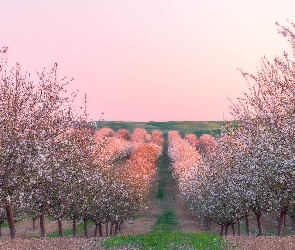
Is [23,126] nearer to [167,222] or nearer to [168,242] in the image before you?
[168,242]

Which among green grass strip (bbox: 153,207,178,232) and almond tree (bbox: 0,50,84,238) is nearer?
almond tree (bbox: 0,50,84,238)

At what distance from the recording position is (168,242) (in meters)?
29.1

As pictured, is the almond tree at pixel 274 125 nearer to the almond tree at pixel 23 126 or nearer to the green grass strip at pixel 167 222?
the almond tree at pixel 23 126

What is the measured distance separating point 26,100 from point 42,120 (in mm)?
1621

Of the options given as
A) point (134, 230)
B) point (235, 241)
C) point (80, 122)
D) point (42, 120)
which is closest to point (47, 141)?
point (42, 120)

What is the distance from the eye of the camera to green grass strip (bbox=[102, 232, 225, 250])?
28.2m

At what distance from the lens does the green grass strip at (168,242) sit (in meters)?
28.2

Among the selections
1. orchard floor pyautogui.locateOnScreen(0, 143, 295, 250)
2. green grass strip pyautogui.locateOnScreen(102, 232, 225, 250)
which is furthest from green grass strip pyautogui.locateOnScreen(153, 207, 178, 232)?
green grass strip pyautogui.locateOnScreen(102, 232, 225, 250)

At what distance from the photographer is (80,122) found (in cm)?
3062

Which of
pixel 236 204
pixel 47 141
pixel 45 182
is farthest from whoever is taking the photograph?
pixel 236 204

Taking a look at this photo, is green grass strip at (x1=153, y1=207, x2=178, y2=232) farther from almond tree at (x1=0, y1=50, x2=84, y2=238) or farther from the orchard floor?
almond tree at (x1=0, y1=50, x2=84, y2=238)

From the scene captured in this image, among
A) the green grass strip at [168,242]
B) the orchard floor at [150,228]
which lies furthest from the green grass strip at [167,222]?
the green grass strip at [168,242]

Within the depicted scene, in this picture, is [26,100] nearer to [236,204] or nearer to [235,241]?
[235,241]

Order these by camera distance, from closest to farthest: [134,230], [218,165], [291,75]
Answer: [291,75]
[218,165]
[134,230]
